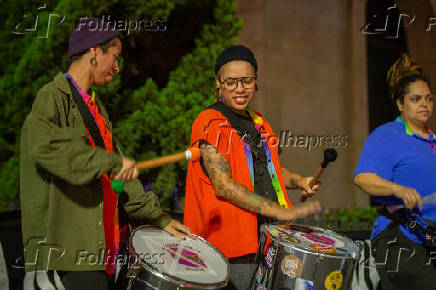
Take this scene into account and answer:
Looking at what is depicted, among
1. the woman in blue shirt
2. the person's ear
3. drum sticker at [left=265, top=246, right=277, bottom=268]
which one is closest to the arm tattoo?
drum sticker at [left=265, top=246, right=277, bottom=268]

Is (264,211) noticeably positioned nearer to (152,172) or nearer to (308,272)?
(308,272)

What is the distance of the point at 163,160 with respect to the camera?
244cm

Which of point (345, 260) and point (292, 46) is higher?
point (292, 46)

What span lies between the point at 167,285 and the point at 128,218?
0.81 meters

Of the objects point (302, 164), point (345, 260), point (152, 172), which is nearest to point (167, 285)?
point (345, 260)

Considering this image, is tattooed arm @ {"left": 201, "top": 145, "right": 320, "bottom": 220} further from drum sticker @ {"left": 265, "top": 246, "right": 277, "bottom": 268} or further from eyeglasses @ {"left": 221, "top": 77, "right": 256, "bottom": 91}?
eyeglasses @ {"left": 221, "top": 77, "right": 256, "bottom": 91}

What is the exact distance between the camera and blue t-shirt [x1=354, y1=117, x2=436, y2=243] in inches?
125

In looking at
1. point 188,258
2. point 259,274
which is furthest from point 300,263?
point 188,258

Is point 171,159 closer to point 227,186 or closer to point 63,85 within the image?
point 227,186

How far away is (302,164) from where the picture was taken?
7594mm

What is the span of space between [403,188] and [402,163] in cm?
36

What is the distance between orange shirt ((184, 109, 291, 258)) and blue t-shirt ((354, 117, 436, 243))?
40.1 inches

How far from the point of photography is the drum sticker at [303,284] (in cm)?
257

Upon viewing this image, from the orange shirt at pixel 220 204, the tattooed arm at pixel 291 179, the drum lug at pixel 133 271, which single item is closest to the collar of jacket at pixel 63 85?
the orange shirt at pixel 220 204
